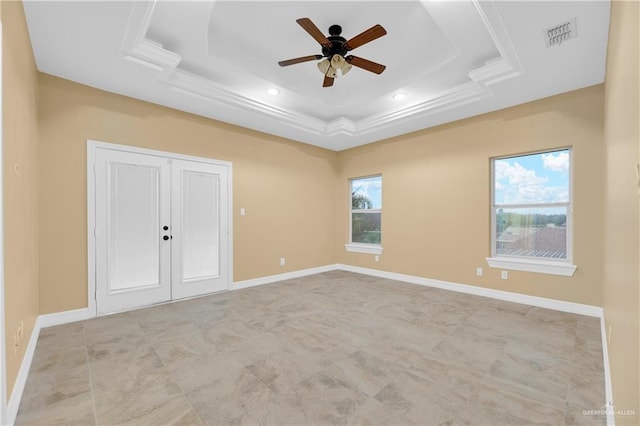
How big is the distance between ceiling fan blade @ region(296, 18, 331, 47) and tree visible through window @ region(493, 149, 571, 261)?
10.5 ft

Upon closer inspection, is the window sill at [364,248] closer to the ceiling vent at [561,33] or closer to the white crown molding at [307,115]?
the white crown molding at [307,115]

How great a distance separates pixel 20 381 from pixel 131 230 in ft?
6.55

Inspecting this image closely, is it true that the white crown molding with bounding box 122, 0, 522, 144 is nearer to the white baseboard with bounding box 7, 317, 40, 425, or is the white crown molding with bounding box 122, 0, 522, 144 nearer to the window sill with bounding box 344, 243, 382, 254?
the window sill with bounding box 344, 243, 382, 254

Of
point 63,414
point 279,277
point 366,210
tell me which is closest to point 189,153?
point 279,277

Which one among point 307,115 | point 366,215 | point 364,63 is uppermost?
point 307,115

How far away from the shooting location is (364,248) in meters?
5.78

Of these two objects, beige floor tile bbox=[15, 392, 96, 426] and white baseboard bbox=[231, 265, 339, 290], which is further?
white baseboard bbox=[231, 265, 339, 290]

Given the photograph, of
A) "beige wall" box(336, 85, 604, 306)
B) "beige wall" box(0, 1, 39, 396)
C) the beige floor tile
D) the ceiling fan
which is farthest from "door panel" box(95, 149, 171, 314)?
"beige wall" box(336, 85, 604, 306)

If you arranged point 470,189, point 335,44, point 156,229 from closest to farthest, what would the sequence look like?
point 335,44 < point 156,229 < point 470,189

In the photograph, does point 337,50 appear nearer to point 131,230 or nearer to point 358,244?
point 131,230

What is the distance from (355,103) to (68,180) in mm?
3934

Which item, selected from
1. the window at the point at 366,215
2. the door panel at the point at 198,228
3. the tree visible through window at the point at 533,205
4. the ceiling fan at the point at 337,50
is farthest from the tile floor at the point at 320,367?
the ceiling fan at the point at 337,50

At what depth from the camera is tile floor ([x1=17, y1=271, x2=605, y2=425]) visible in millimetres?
1687

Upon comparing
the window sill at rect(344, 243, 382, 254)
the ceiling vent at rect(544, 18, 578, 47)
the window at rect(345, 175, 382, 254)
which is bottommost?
the window sill at rect(344, 243, 382, 254)
